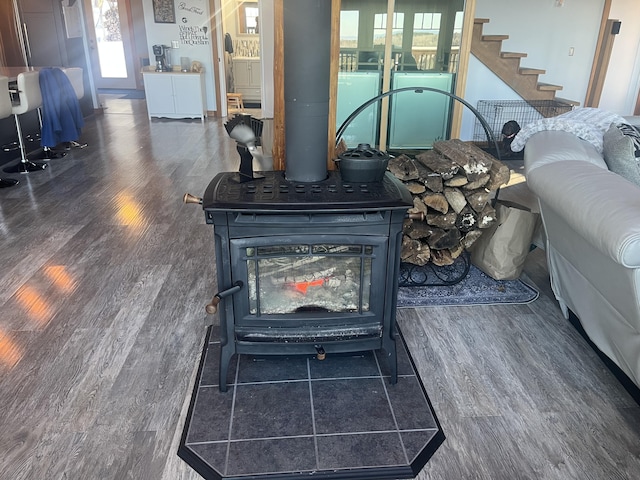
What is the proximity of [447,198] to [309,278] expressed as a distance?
3.16 ft

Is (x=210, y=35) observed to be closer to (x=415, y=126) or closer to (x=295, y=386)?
(x=415, y=126)

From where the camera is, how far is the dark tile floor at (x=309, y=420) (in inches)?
63.2

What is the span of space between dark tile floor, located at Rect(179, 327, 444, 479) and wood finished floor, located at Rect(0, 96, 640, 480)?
73 mm

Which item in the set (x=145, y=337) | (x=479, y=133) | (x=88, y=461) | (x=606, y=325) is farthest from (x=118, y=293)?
(x=479, y=133)

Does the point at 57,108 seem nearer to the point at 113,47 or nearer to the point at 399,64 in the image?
the point at 399,64

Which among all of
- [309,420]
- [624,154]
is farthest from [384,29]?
[309,420]

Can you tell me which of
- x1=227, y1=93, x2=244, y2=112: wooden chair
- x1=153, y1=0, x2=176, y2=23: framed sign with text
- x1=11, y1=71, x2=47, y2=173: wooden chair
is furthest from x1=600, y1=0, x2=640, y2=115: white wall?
x1=11, y1=71, x2=47, y2=173: wooden chair

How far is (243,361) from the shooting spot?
2098mm

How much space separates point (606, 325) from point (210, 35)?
6787 millimetres

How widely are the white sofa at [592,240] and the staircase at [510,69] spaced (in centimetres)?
336

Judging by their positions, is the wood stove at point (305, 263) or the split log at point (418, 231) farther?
the split log at point (418, 231)

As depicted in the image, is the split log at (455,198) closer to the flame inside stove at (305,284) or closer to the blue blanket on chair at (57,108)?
the flame inside stove at (305,284)

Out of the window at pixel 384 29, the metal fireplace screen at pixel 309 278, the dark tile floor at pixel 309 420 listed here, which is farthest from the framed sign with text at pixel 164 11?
the metal fireplace screen at pixel 309 278

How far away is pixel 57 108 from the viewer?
4984 millimetres
